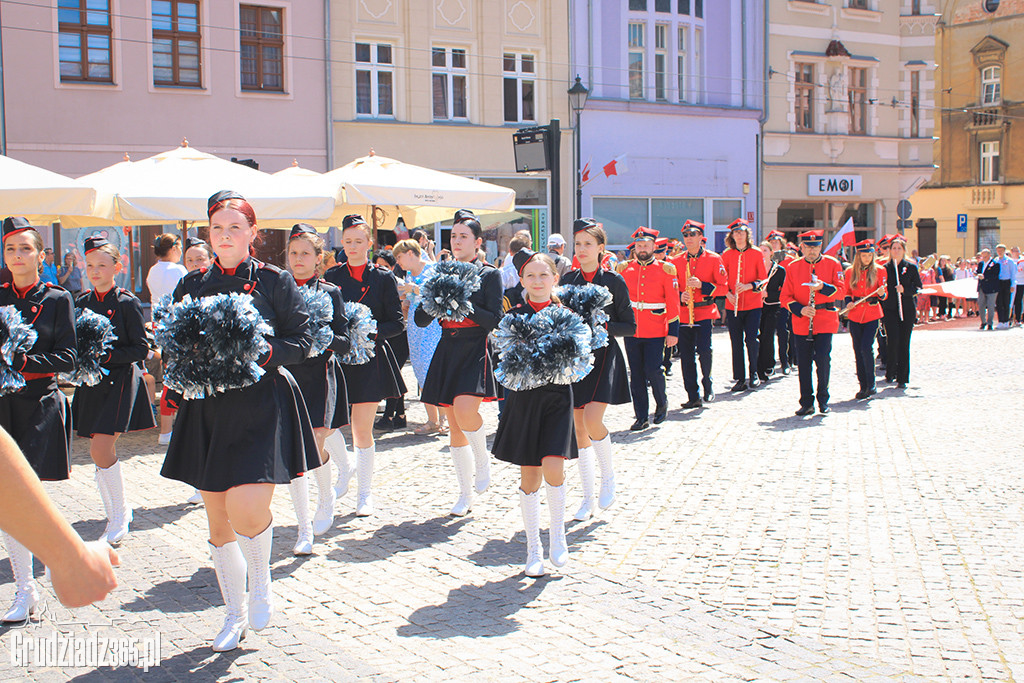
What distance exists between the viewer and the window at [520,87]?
25391 millimetres

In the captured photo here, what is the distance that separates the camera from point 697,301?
488 inches

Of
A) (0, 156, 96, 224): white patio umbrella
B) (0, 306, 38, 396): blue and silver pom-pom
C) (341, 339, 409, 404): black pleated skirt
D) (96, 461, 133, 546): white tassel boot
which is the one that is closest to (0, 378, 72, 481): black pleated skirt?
(0, 306, 38, 396): blue and silver pom-pom

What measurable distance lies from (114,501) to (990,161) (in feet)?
157

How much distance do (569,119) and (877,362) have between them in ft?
40.8

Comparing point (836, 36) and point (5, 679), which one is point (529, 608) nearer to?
point (5, 679)

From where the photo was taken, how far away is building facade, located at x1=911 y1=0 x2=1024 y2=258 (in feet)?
149

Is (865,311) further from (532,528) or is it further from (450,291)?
(532,528)

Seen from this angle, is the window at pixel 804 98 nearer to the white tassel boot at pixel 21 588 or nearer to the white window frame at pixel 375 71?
the white window frame at pixel 375 71

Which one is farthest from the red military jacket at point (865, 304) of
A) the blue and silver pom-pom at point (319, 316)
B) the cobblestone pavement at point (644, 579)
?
the blue and silver pom-pom at point (319, 316)

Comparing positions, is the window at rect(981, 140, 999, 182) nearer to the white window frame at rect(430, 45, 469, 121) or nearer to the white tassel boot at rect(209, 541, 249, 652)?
the white window frame at rect(430, 45, 469, 121)

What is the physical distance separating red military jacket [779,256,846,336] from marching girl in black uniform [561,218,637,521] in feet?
16.7

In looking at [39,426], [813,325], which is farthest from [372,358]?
[813,325]

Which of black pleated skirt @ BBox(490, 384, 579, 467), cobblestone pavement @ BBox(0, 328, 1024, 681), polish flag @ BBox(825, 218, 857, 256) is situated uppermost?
polish flag @ BBox(825, 218, 857, 256)

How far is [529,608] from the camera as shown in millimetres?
5082
